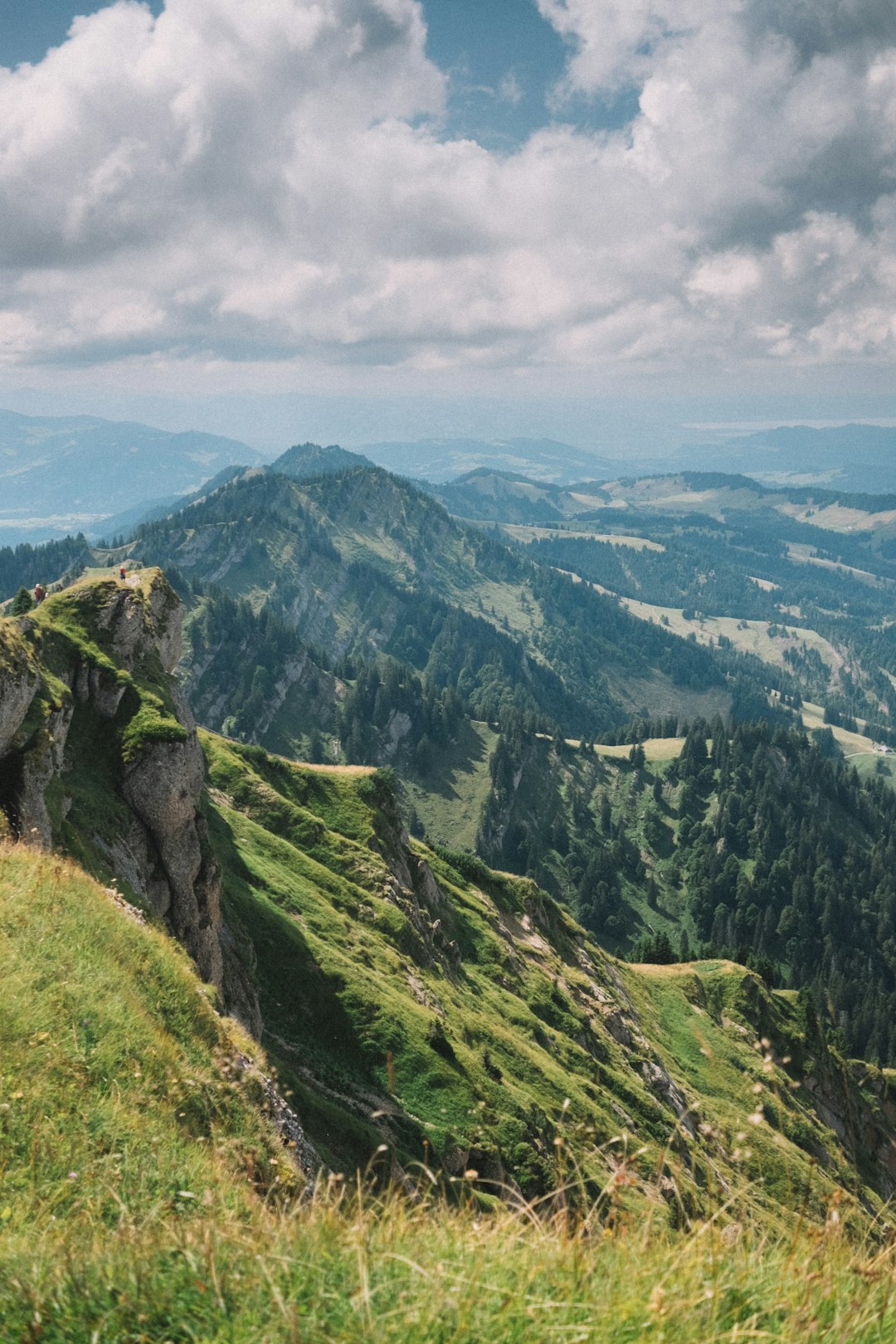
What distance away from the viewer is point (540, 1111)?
44.2 metres

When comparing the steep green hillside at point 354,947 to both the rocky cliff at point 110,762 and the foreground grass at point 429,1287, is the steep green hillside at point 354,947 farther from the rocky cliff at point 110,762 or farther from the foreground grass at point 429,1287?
the foreground grass at point 429,1287

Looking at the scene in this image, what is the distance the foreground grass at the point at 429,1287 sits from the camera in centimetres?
549

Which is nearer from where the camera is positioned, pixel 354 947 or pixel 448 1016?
pixel 354 947

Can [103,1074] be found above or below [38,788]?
below

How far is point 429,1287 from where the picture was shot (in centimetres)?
579

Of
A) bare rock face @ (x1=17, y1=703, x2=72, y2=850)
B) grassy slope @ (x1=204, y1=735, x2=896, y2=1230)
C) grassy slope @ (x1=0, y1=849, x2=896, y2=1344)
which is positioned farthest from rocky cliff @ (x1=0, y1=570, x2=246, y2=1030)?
grassy slope @ (x1=0, y1=849, x2=896, y2=1344)

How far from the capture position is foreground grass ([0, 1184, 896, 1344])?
5488mm

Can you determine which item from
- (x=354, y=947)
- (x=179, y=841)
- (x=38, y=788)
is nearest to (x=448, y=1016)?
(x=354, y=947)

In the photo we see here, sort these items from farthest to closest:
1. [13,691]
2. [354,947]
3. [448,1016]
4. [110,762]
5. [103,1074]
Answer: [448,1016]
[354,947]
[110,762]
[13,691]
[103,1074]

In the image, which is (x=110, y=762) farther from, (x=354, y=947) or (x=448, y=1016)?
(x=448, y=1016)

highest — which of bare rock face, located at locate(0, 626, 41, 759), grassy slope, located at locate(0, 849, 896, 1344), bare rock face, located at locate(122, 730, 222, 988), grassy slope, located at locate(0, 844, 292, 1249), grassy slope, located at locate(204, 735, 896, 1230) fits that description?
bare rock face, located at locate(0, 626, 41, 759)

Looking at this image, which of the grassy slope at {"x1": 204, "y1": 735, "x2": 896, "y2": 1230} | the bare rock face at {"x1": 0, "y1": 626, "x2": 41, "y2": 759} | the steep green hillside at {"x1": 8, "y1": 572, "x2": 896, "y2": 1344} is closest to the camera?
the steep green hillside at {"x1": 8, "y1": 572, "x2": 896, "y2": 1344}

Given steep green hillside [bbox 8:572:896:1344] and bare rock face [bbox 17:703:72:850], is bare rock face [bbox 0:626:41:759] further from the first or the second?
bare rock face [bbox 17:703:72:850]

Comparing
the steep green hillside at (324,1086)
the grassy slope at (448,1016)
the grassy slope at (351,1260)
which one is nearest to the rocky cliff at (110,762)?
the steep green hillside at (324,1086)
